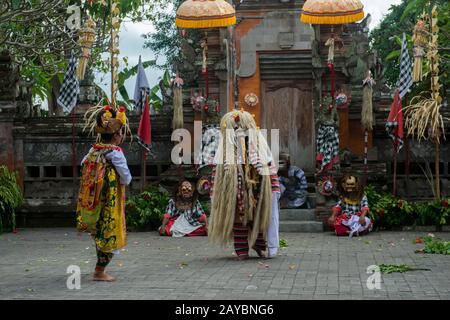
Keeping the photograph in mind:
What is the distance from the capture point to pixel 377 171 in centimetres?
1827

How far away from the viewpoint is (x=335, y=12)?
61.5 ft

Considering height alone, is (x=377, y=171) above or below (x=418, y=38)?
below

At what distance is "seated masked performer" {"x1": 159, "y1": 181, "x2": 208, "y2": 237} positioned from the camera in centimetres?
1683

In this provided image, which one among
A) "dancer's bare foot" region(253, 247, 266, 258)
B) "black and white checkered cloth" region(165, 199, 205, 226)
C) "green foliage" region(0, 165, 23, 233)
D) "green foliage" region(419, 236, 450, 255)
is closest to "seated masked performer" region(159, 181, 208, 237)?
"black and white checkered cloth" region(165, 199, 205, 226)

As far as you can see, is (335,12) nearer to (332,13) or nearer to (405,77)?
(332,13)

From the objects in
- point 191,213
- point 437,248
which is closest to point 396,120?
point 191,213

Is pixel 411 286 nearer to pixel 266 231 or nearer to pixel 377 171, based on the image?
pixel 266 231

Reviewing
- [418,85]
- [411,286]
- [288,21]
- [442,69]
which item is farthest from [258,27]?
[411,286]

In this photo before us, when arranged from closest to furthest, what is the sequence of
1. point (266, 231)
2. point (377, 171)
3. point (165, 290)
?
1. point (165, 290)
2. point (266, 231)
3. point (377, 171)

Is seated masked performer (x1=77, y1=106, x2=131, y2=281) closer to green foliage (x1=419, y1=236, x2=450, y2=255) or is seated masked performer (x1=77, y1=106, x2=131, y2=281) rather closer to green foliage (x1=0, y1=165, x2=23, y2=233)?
green foliage (x1=419, y1=236, x2=450, y2=255)

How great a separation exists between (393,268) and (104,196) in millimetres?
3501

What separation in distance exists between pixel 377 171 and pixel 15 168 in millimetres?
7455

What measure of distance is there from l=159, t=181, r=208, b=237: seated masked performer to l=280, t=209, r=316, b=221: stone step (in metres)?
1.86

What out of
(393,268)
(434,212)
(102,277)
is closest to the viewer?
(102,277)
